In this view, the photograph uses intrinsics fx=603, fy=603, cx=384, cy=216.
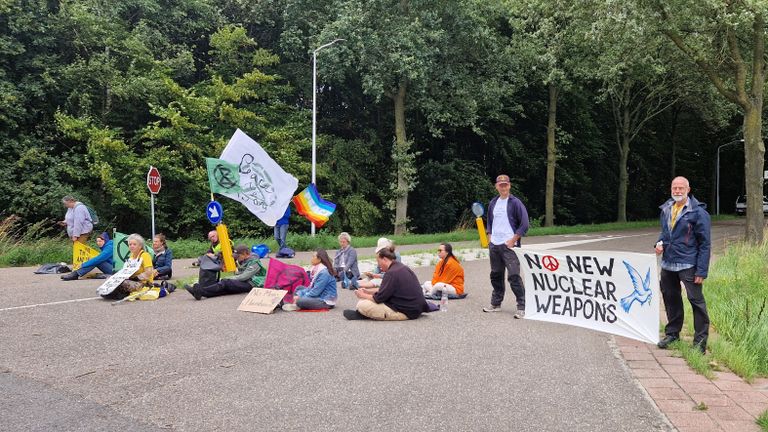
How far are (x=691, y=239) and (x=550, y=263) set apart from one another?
2.01 metres

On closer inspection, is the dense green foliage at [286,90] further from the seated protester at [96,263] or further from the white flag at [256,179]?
the white flag at [256,179]

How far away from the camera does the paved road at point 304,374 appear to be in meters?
4.51

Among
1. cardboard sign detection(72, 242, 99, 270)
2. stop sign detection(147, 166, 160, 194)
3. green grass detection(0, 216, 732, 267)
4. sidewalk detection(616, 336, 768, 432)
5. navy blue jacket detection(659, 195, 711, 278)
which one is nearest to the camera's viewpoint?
sidewalk detection(616, 336, 768, 432)

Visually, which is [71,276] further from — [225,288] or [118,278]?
[225,288]

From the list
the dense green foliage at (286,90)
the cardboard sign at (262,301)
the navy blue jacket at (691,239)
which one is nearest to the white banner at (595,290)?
the navy blue jacket at (691,239)

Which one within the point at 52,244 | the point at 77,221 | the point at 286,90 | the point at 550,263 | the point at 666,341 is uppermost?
the point at 286,90

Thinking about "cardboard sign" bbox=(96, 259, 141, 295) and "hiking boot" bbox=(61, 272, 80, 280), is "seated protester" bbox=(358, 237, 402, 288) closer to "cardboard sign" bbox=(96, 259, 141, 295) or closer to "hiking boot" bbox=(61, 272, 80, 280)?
"cardboard sign" bbox=(96, 259, 141, 295)

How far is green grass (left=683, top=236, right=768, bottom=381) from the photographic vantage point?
5832mm

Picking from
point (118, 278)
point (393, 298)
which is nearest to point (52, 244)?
point (118, 278)

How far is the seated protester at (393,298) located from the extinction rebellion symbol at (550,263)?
172 cm

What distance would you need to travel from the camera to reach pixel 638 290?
22.9 feet

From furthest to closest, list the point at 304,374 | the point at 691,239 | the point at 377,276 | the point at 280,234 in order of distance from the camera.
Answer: the point at 280,234
the point at 377,276
the point at 691,239
the point at 304,374

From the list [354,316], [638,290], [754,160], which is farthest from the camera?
[754,160]

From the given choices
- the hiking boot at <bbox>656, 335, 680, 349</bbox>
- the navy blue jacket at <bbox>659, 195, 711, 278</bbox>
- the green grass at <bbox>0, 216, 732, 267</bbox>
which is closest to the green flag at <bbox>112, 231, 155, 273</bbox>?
the green grass at <bbox>0, 216, 732, 267</bbox>
